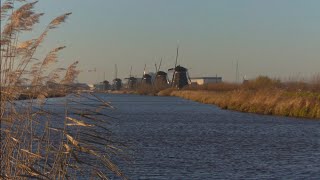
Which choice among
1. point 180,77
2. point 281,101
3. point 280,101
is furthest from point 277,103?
point 180,77

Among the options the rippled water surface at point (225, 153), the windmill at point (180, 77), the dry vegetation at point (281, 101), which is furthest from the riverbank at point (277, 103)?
the windmill at point (180, 77)

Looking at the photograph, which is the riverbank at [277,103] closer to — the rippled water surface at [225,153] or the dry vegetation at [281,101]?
the dry vegetation at [281,101]

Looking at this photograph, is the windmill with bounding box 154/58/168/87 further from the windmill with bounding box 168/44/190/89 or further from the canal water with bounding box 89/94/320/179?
the canal water with bounding box 89/94/320/179

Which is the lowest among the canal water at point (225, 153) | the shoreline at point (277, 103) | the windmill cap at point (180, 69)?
the canal water at point (225, 153)

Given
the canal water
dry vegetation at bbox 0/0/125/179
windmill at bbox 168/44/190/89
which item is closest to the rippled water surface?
the canal water

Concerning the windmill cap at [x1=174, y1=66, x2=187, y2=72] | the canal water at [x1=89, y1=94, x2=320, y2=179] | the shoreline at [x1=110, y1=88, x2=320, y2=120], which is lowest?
the canal water at [x1=89, y1=94, x2=320, y2=179]

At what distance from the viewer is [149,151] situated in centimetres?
1570

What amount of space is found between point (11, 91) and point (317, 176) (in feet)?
27.4

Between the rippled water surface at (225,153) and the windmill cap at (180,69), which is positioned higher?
the windmill cap at (180,69)

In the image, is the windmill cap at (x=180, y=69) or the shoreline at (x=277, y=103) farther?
the windmill cap at (x=180, y=69)

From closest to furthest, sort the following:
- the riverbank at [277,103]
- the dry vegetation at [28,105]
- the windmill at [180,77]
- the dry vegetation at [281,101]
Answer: the dry vegetation at [28,105], the riverbank at [277,103], the dry vegetation at [281,101], the windmill at [180,77]

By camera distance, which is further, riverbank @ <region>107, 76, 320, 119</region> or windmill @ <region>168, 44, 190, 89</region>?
windmill @ <region>168, 44, 190, 89</region>

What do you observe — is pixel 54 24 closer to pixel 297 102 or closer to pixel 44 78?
pixel 44 78

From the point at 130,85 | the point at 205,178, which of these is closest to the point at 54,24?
the point at 205,178
